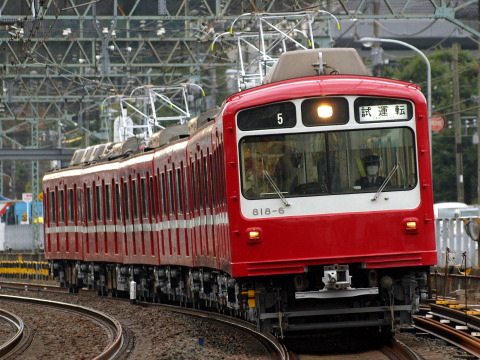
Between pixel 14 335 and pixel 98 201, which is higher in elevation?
pixel 98 201

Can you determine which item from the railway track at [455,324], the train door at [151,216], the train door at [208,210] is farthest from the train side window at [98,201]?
the railway track at [455,324]

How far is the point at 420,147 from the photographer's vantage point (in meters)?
12.9

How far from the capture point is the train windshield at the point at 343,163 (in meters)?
12.9

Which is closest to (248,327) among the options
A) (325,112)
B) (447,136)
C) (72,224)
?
(325,112)

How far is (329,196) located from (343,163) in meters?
0.37

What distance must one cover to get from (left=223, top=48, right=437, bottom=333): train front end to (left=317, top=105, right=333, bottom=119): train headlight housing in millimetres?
12

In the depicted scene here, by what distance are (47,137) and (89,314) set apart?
2099 inches

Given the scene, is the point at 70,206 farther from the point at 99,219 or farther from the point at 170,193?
the point at 170,193

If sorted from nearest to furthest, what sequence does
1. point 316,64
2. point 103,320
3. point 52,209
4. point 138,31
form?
point 316,64, point 103,320, point 52,209, point 138,31

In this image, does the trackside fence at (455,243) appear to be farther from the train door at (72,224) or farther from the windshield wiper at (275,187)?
the windshield wiper at (275,187)

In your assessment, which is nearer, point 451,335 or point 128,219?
point 451,335

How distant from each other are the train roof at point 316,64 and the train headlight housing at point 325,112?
110 cm

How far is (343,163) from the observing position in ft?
42.4

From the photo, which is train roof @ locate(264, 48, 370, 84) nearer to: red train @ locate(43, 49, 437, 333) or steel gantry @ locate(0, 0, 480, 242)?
red train @ locate(43, 49, 437, 333)
